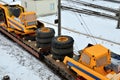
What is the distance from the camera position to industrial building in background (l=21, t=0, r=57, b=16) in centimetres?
1767

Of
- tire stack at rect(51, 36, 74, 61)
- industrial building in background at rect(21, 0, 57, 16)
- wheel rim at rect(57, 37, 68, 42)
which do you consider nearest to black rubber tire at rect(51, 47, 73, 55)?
tire stack at rect(51, 36, 74, 61)

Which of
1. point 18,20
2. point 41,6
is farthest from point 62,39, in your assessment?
point 41,6

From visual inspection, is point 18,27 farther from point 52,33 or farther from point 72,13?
point 72,13

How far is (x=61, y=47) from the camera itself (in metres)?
9.02

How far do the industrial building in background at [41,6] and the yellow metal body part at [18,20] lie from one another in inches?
191

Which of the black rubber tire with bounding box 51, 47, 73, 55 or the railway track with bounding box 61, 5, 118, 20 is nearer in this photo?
the black rubber tire with bounding box 51, 47, 73, 55

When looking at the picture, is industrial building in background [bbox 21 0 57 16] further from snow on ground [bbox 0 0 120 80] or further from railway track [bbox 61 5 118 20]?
railway track [bbox 61 5 118 20]

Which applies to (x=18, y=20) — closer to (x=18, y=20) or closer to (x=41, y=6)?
(x=18, y=20)

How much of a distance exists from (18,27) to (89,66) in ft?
17.7

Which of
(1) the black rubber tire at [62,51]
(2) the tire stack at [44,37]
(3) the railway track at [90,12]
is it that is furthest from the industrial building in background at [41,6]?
(1) the black rubber tire at [62,51]

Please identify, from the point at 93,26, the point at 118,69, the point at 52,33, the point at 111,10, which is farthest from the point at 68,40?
the point at 111,10

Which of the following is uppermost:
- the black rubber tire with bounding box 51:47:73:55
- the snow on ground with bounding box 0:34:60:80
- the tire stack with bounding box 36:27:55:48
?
the tire stack with bounding box 36:27:55:48

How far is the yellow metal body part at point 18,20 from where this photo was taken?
11.3m

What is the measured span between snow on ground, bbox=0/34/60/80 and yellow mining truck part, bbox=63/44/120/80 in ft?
5.63
